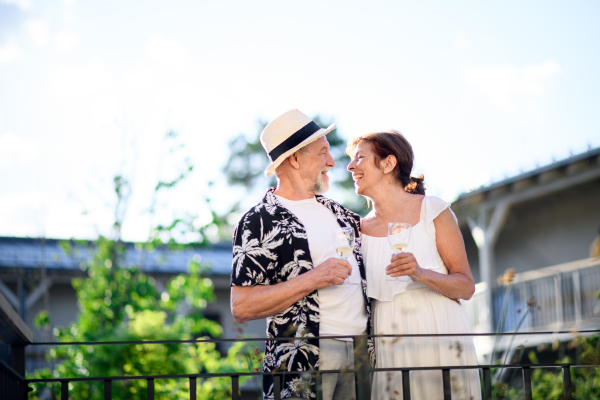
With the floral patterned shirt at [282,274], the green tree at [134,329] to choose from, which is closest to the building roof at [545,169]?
the green tree at [134,329]

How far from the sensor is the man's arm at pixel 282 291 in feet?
10.1

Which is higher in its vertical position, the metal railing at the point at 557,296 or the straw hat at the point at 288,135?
the straw hat at the point at 288,135

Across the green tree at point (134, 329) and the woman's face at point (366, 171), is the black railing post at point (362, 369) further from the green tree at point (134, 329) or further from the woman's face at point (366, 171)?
the green tree at point (134, 329)

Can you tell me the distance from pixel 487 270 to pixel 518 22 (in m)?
5.12

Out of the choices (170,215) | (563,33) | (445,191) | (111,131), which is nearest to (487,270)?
(445,191)

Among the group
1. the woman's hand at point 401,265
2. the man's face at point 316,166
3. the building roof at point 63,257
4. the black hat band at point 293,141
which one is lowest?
the woman's hand at point 401,265

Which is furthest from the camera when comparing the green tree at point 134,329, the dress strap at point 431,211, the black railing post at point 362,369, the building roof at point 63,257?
the building roof at point 63,257

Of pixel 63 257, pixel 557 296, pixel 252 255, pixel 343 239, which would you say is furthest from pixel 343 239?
pixel 63 257

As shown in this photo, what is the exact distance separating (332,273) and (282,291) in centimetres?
26

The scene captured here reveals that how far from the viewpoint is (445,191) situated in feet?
44.0

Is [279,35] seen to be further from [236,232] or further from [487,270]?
[236,232]

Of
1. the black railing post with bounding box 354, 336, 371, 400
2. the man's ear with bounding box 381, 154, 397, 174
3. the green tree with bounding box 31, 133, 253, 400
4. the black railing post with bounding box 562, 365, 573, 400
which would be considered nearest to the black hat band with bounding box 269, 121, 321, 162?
the man's ear with bounding box 381, 154, 397, 174

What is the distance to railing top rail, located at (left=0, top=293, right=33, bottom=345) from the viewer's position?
272cm

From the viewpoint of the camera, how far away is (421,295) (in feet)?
11.5
